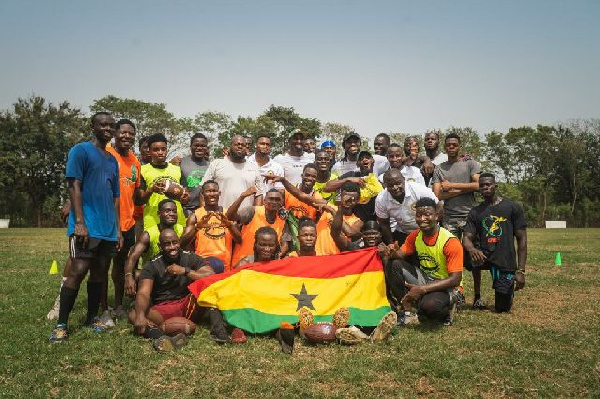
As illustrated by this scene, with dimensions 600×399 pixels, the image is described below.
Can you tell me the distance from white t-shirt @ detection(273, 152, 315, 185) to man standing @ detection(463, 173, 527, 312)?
327cm

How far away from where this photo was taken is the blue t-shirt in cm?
629

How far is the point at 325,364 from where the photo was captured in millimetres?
5359

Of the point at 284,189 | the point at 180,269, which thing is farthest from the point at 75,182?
the point at 284,189

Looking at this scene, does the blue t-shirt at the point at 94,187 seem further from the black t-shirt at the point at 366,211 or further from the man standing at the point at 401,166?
the man standing at the point at 401,166

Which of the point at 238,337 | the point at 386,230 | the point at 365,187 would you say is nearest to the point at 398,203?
the point at 386,230

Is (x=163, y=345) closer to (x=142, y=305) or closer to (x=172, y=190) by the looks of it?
(x=142, y=305)

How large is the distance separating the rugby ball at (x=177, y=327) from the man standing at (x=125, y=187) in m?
1.52

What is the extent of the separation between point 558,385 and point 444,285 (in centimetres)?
242

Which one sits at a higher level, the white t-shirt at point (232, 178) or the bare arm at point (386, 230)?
the white t-shirt at point (232, 178)

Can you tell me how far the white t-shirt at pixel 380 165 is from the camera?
9938 mm

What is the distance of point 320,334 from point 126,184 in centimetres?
369

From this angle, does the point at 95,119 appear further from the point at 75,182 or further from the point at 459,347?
the point at 459,347

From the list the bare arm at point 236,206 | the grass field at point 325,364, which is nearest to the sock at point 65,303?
the grass field at point 325,364


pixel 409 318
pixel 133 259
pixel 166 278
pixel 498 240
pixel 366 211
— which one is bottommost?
pixel 409 318
